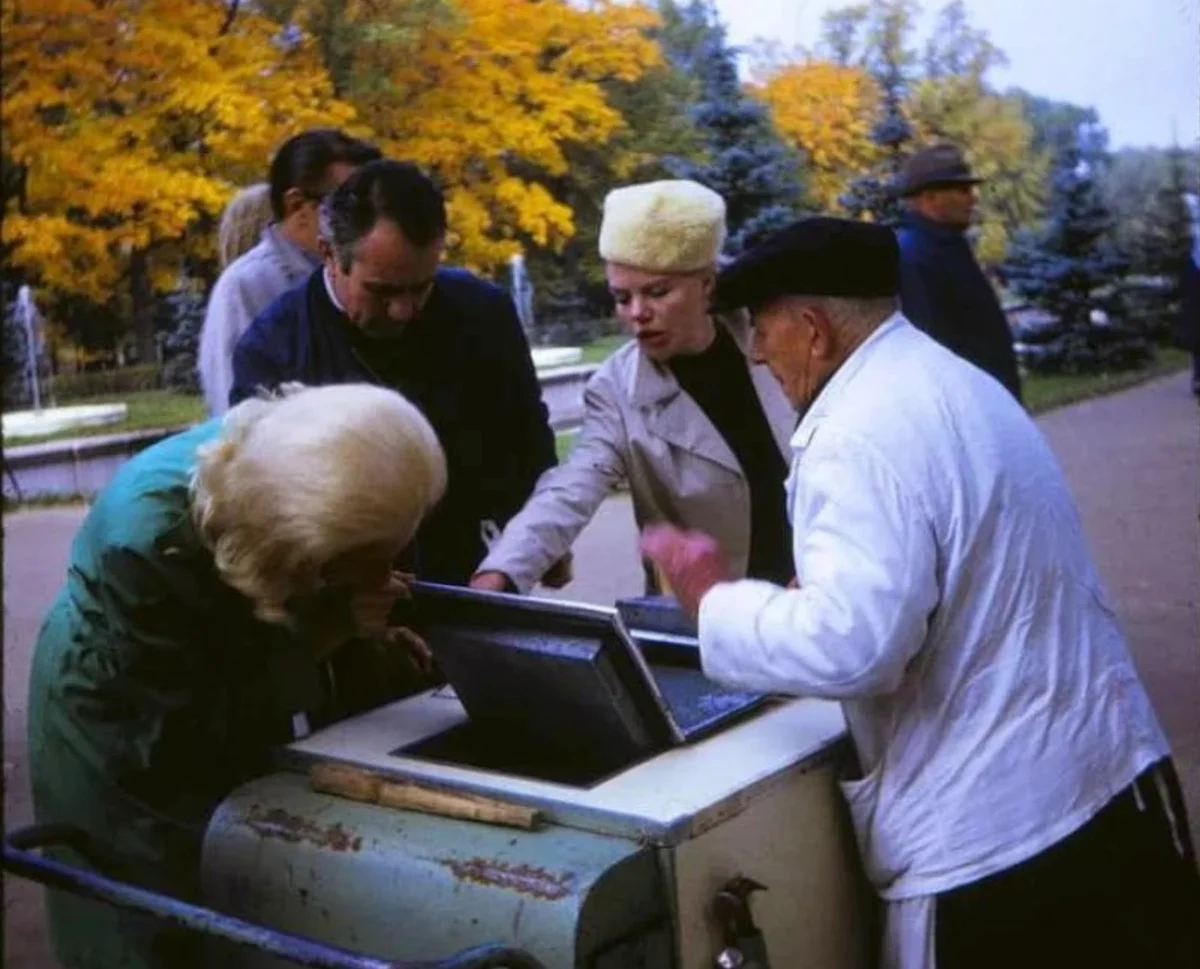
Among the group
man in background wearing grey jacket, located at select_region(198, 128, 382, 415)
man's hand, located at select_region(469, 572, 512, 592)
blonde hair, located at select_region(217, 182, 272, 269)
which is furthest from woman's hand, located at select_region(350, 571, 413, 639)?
blonde hair, located at select_region(217, 182, 272, 269)

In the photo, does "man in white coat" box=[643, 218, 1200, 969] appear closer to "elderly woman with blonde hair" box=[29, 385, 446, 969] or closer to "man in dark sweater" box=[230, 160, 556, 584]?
"elderly woman with blonde hair" box=[29, 385, 446, 969]

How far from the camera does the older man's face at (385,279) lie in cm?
281

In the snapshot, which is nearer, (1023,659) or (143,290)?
(1023,659)

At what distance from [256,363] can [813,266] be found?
52.6 inches

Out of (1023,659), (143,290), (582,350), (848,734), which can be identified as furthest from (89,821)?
(582,350)

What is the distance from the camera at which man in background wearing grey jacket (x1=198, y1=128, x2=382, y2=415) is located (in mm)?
3477

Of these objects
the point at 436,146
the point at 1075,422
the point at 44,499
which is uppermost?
the point at 436,146

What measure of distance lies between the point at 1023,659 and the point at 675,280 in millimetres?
1153

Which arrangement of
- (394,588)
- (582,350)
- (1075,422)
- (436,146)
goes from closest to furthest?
1. (394,588)
2. (436,146)
3. (582,350)
4. (1075,422)

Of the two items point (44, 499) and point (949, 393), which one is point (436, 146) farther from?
point (949, 393)

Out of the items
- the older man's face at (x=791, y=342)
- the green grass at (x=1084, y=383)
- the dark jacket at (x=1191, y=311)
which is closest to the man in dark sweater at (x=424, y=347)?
the older man's face at (x=791, y=342)

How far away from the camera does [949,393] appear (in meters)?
1.99

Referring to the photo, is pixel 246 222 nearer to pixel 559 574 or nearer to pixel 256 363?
pixel 256 363

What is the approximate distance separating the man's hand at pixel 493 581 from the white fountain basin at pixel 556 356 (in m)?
4.37
